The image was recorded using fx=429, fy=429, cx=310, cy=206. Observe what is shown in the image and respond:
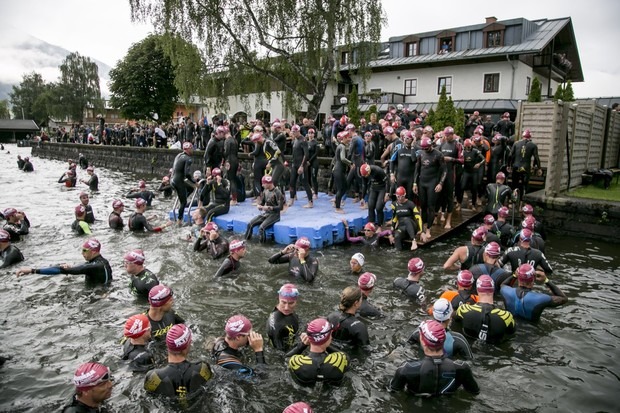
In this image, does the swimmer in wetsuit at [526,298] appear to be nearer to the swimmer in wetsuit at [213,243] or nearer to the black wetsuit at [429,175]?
the black wetsuit at [429,175]

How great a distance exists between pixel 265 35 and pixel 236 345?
18.3 m

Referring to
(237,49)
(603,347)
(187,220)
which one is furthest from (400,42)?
(603,347)

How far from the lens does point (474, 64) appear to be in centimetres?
→ 2909

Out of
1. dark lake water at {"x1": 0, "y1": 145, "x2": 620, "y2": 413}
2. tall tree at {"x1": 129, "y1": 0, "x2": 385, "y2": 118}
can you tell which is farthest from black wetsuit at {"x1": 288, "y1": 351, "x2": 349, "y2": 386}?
tall tree at {"x1": 129, "y1": 0, "x2": 385, "y2": 118}

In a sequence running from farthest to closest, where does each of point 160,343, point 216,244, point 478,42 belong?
point 478,42 → point 216,244 → point 160,343

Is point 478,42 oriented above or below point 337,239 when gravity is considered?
above

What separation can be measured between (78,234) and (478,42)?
91.1 feet

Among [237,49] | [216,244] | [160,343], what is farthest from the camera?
[237,49]

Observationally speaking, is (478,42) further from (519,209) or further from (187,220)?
(187,220)

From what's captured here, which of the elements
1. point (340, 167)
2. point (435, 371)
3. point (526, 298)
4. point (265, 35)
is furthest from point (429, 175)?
point (265, 35)

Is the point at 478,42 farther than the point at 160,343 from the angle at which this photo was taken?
Yes

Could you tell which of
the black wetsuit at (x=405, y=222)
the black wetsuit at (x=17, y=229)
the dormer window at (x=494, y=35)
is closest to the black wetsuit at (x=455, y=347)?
the black wetsuit at (x=405, y=222)

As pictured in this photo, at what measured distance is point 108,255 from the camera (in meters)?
9.96

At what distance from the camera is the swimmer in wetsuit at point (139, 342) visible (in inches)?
192
